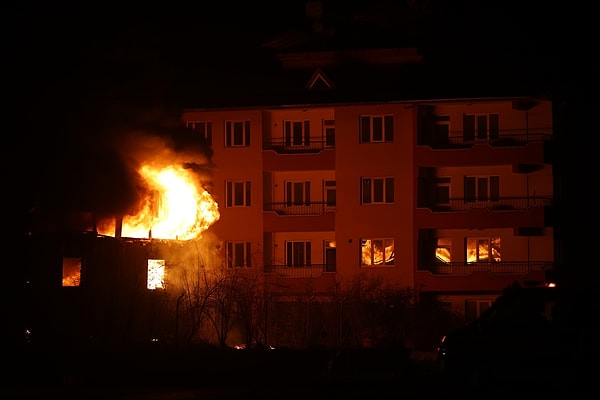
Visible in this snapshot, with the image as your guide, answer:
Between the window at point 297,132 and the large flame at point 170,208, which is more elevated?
the window at point 297,132

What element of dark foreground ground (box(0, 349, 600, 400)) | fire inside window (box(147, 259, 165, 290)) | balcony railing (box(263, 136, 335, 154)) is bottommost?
dark foreground ground (box(0, 349, 600, 400))

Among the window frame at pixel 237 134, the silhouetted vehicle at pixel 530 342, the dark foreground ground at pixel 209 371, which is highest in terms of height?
the window frame at pixel 237 134

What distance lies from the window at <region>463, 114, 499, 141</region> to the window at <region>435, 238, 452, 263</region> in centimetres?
462

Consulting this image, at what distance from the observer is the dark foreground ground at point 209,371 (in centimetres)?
2158

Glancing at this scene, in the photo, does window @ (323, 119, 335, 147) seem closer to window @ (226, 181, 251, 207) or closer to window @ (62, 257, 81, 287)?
window @ (226, 181, 251, 207)

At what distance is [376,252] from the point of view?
46906mm

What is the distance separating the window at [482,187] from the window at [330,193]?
591 centimetres

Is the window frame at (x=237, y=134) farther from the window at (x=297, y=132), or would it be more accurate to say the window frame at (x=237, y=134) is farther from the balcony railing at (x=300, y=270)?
the balcony railing at (x=300, y=270)

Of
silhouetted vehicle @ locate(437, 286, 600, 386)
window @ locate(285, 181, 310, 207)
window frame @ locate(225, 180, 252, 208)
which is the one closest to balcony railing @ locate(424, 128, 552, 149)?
window @ locate(285, 181, 310, 207)

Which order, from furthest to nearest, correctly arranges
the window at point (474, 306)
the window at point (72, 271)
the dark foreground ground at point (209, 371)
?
1. the window at point (474, 306)
2. the window at point (72, 271)
3. the dark foreground ground at point (209, 371)

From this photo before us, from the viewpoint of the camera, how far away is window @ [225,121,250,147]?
47.8 meters

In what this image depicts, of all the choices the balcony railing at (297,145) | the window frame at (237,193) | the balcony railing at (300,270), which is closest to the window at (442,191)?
the balcony railing at (297,145)

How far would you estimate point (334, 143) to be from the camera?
47.3 m

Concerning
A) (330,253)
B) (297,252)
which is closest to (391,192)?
(330,253)
